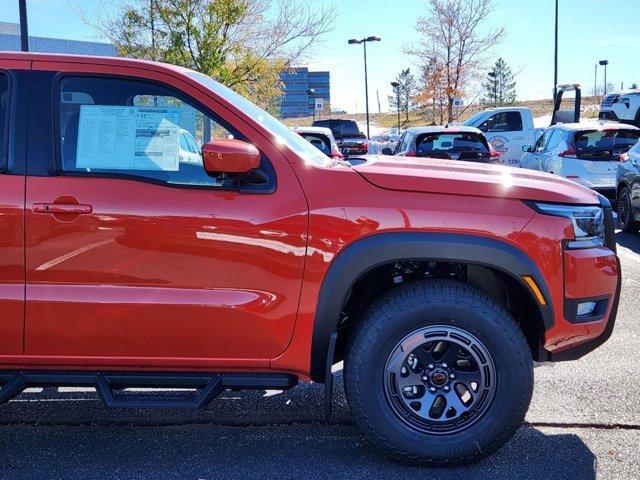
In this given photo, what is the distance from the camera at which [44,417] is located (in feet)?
13.4

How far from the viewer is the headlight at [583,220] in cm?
331

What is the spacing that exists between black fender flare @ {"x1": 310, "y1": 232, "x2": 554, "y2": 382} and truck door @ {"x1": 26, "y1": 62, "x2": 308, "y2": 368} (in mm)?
162

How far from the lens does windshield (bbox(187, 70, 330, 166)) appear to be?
11.2 ft

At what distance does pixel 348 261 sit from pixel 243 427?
4.50 ft

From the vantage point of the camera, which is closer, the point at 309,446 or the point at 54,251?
the point at 54,251

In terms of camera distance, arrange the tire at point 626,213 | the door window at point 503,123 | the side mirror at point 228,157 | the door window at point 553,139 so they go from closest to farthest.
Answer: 1. the side mirror at point 228,157
2. the tire at point 626,213
3. the door window at point 553,139
4. the door window at point 503,123

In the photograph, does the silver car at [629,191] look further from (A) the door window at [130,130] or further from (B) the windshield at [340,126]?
(B) the windshield at [340,126]

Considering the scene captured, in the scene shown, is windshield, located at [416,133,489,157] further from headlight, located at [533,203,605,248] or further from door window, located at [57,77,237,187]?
door window, located at [57,77,237,187]

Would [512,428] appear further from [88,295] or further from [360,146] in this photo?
[360,146]

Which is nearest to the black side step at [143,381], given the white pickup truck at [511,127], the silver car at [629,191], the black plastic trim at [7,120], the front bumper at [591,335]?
the black plastic trim at [7,120]

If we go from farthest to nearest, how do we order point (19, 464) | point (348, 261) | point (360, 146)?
1. point (360, 146)
2. point (19, 464)
3. point (348, 261)

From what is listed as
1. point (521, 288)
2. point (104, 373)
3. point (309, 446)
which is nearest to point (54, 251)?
point (104, 373)

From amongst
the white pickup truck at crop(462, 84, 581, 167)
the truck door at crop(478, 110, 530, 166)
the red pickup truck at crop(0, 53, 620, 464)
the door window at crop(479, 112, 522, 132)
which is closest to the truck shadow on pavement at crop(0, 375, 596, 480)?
the red pickup truck at crop(0, 53, 620, 464)

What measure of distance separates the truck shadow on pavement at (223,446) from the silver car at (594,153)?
8.61 m
